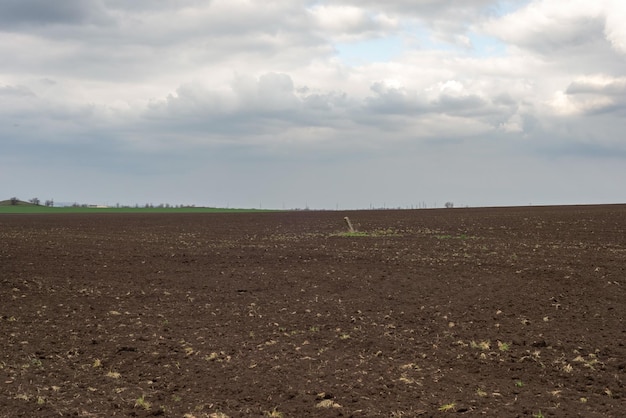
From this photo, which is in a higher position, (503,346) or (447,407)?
(503,346)

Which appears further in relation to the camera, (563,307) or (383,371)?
(563,307)

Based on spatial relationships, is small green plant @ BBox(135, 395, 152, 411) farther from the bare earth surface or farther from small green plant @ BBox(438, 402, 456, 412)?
small green plant @ BBox(438, 402, 456, 412)

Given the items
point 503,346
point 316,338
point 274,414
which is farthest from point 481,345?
point 274,414

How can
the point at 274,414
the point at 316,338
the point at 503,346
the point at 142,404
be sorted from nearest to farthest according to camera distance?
1. the point at 274,414
2. the point at 142,404
3. the point at 503,346
4. the point at 316,338

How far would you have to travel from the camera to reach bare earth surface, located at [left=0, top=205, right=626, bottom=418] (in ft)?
23.6

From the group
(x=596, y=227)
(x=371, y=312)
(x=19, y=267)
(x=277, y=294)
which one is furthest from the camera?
(x=596, y=227)

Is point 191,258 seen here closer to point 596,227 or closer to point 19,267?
point 19,267

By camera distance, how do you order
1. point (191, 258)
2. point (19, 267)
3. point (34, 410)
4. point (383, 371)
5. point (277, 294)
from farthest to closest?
point (191, 258) → point (19, 267) → point (277, 294) → point (383, 371) → point (34, 410)

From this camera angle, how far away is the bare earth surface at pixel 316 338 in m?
7.19

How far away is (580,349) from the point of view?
29.8ft

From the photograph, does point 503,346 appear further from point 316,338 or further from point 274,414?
point 274,414

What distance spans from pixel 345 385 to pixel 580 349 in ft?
13.2

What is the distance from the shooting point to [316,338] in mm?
10008

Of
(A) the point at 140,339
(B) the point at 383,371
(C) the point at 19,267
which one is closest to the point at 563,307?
(B) the point at 383,371
